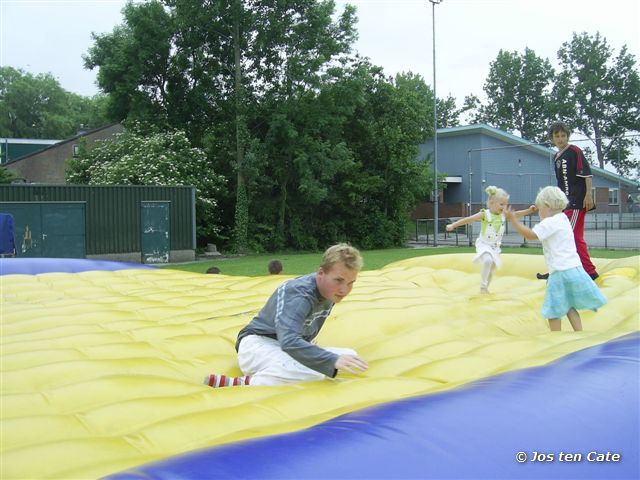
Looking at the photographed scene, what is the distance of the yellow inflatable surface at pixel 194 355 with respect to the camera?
1.87m

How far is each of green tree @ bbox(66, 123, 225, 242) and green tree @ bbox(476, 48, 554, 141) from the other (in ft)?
115

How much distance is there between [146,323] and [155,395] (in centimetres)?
163

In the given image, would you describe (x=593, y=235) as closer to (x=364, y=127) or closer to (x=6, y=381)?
(x=364, y=127)

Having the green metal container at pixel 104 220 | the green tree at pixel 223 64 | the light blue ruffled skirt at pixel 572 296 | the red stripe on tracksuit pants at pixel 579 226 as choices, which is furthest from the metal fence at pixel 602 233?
the light blue ruffled skirt at pixel 572 296

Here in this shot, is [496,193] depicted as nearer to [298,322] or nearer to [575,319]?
[575,319]

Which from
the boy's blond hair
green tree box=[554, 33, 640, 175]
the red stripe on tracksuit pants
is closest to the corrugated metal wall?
the red stripe on tracksuit pants

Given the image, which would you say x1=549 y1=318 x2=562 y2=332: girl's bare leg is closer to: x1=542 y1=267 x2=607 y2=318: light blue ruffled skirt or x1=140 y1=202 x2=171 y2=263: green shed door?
x1=542 y1=267 x2=607 y2=318: light blue ruffled skirt

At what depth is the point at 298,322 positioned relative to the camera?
2.60 meters

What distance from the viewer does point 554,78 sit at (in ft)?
157

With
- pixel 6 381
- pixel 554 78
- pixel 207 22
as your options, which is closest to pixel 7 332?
pixel 6 381

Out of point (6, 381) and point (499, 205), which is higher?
point (499, 205)

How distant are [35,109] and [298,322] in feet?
198

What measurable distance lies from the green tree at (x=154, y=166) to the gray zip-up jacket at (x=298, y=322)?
658 inches

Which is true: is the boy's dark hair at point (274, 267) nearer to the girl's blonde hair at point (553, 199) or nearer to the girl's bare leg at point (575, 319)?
the girl's blonde hair at point (553, 199)
